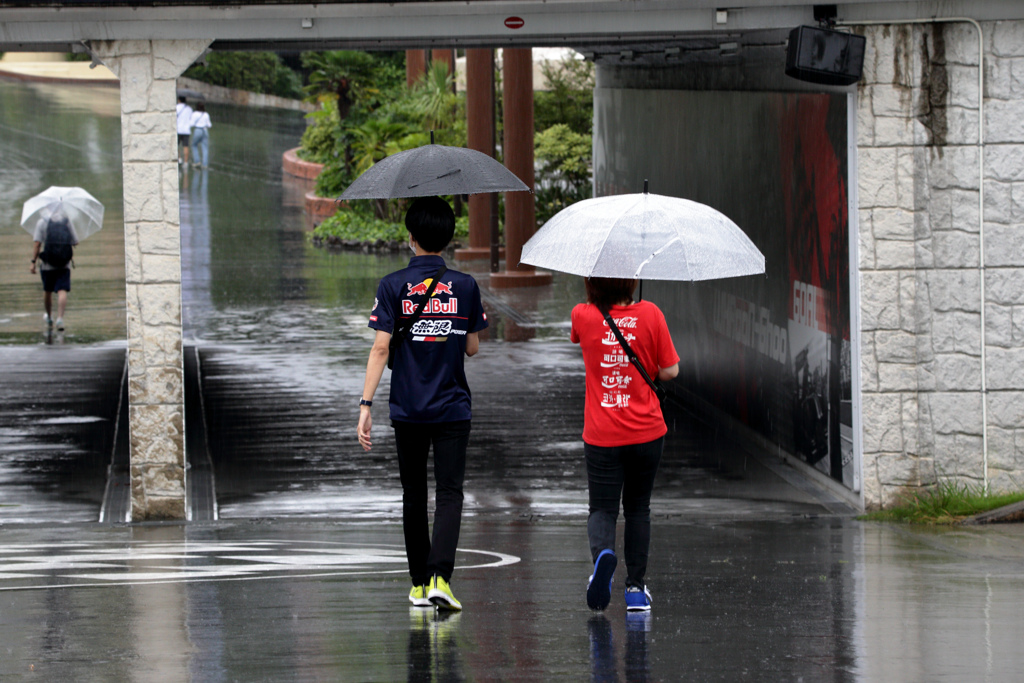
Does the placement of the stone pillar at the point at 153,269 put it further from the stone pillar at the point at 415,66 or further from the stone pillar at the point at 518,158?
the stone pillar at the point at 415,66

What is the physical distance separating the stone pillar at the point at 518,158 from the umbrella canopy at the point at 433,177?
13.0 m

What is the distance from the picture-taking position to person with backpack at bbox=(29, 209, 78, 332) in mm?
14273

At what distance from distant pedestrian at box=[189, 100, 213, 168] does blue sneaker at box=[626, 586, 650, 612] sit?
27.0 m

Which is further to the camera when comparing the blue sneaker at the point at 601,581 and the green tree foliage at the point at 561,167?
the green tree foliage at the point at 561,167

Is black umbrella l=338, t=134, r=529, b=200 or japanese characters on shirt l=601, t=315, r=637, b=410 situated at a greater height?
black umbrella l=338, t=134, r=529, b=200

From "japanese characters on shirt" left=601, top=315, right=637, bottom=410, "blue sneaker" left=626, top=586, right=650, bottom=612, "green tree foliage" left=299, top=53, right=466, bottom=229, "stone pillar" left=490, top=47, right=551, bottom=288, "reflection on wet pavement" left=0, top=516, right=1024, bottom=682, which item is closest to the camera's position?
"reflection on wet pavement" left=0, top=516, right=1024, bottom=682

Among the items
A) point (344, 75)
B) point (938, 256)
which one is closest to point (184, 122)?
point (344, 75)

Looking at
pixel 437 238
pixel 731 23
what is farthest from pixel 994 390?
pixel 437 238

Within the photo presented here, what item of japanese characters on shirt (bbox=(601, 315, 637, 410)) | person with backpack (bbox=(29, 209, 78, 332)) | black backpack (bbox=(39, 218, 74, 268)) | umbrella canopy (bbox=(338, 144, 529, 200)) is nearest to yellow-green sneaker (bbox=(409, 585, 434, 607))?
japanese characters on shirt (bbox=(601, 315, 637, 410))

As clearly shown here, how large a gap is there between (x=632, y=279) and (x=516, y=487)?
4.03m

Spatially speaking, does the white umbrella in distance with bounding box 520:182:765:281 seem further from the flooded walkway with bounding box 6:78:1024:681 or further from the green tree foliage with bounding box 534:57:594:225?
the green tree foliage with bounding box 534:57:594:225

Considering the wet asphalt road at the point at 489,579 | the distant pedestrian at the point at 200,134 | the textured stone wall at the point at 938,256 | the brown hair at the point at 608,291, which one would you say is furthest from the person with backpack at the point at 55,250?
the distant pedestrian at the point at 200,134

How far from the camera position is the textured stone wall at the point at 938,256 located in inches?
319

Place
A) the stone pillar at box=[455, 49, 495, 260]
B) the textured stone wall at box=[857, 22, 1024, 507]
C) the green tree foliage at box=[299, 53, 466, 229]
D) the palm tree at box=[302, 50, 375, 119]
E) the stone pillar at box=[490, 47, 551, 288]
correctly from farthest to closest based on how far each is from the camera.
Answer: the palm tree at box=[302, 50, 375, 119] → the green tree foliage at box=[299, 53, 466, 229] → the stone pillar at box=[455, 49, 495, 260] → the stone pillar at box=[490, 47, 551, 288] → the textured stone wall at box=[857, 22, 1024, 507]
